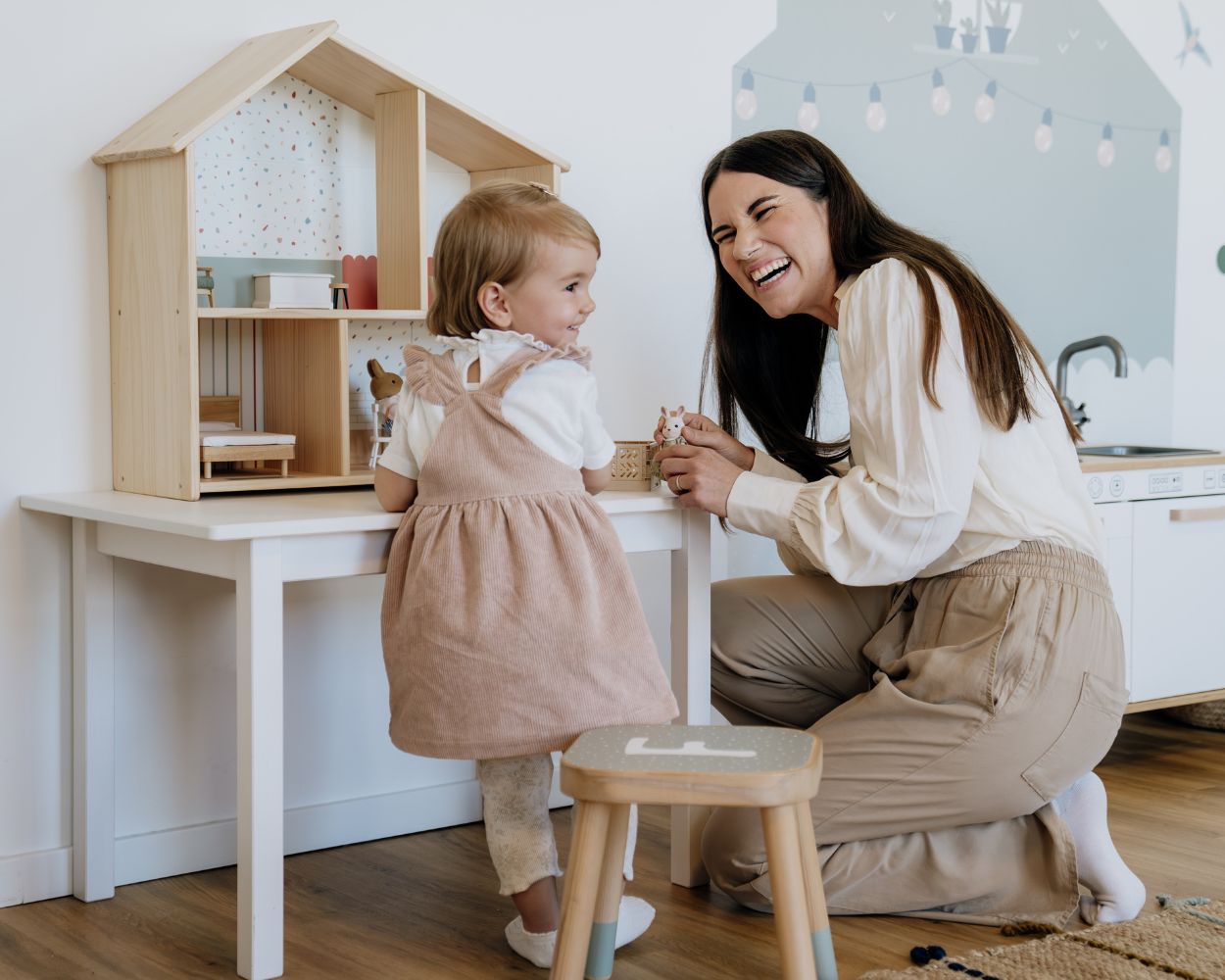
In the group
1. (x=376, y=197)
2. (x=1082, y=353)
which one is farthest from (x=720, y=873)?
(x=1082, y=353)

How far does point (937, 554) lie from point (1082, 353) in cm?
160

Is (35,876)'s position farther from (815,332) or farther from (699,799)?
(815,332)

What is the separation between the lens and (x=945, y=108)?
3178 mm

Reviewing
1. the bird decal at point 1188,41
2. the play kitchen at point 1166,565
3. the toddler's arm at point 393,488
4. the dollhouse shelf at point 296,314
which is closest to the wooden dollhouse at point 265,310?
the dollhouse shelf at point 296,314

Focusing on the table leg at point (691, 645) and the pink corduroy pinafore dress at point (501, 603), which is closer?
the pink corduroy pinafore dress at point (501, 603)

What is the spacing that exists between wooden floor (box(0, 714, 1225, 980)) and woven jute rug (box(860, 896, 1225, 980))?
0.25 ft

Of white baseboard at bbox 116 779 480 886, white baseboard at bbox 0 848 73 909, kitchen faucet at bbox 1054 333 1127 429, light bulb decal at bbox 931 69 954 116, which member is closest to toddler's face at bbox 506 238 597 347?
white baseboard at bbox 116 779 480 886

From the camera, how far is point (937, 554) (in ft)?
6.75

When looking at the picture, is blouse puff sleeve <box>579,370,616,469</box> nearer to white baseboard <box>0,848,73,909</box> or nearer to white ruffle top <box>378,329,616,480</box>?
white ruffle top <box>378,329,616,480</box>

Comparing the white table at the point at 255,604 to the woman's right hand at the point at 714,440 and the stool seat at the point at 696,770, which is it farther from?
the stool seat at the point at 696,770

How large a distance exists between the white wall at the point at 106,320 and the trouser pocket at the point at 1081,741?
940mm

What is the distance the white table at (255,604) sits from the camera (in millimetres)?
1836

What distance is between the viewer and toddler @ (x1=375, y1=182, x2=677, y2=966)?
1839 millimetres

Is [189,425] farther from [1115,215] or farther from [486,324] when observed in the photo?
[1115,215]
